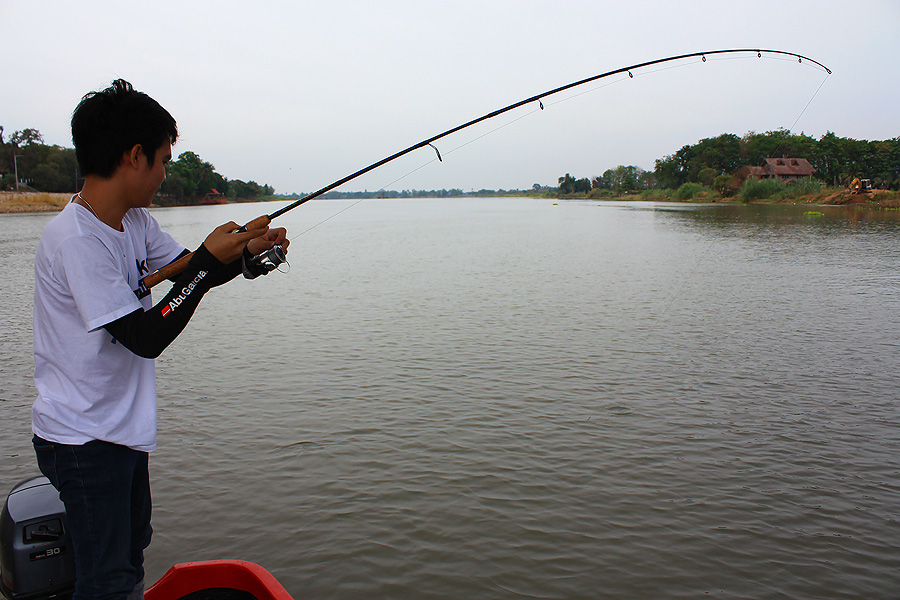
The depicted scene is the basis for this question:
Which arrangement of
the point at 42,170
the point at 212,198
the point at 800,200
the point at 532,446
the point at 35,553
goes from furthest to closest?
the point at 212,198, the point at 42,170, the point at 800,200, the point at 532,446, the point at 35,553

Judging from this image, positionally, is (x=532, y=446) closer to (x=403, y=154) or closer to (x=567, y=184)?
(x=403, y=154)

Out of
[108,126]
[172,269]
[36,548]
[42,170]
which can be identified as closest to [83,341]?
[172,269]

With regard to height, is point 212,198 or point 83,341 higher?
point 212,198

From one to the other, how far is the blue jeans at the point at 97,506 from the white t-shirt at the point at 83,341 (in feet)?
0.17

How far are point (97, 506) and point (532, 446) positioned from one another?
14.0ft

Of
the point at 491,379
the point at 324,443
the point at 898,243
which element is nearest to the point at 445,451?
the point at 324,443

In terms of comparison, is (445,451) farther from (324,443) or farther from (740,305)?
(740,305)

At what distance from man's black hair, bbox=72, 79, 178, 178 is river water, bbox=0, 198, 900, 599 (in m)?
2.91

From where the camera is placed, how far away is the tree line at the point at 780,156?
74.0 metres

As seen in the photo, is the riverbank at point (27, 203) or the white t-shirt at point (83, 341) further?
the riverbank at point (27, 203)

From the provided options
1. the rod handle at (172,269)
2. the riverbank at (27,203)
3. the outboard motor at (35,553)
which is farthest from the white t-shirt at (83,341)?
the riverbank at (27,203)

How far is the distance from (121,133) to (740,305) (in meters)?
12.6

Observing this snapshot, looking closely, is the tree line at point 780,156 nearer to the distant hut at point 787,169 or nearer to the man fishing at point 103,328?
the distant hut at point 787,169

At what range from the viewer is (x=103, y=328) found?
6.23 feet
